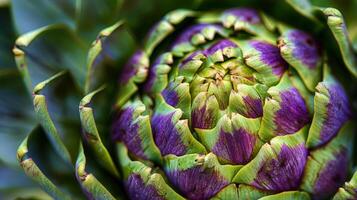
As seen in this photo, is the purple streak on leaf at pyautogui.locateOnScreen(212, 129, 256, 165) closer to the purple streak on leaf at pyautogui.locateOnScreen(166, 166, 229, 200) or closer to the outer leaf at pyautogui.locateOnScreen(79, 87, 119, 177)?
the purple streak on leaf at pyautogui.locateOnScreen(166, 166, 229, 200)

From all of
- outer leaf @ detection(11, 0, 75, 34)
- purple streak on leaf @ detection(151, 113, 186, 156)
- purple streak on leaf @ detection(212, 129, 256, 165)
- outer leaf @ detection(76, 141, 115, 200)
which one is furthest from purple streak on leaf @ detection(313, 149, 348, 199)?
outer leaf @ detection(11, 0, 75, 34)

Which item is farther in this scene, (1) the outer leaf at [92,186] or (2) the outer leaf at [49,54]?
(2) the outer leaf at [49,54]

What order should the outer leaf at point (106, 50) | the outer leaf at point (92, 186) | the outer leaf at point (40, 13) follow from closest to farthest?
the outer leaf at point (92, 186), the outer leaf at point (106, 50), the outer leaf at point (40, 13)

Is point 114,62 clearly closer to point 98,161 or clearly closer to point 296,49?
point 98,161

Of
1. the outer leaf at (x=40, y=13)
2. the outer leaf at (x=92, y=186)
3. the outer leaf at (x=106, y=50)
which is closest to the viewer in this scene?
the outer leaf at (x=92, y=186)

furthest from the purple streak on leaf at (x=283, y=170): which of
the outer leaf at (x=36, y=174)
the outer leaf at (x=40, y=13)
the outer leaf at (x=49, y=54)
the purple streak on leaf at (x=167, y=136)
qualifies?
the outer leaf at (x=40, y=13)

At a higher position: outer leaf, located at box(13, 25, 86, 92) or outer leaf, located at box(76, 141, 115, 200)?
outer leaf, located at box(13, 25, 86, 92)

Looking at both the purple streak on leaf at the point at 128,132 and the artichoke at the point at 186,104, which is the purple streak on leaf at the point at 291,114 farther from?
the purple streak on leaf at the point at 128,132
